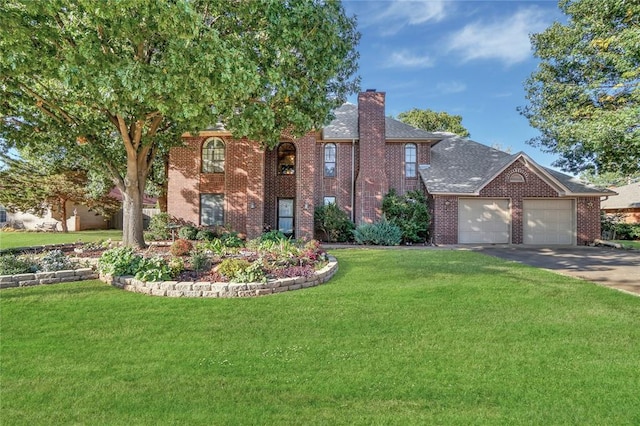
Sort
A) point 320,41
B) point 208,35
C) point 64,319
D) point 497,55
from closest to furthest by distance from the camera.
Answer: point 64,319
point 208,35
point 320,41
point 497,55

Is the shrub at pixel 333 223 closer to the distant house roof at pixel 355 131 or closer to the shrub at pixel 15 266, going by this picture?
the distant house roof at pixel 355 131

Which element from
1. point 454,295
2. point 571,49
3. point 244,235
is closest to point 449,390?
point 454,295

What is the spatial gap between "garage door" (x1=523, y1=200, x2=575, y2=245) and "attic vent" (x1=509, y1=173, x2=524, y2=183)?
1087mm

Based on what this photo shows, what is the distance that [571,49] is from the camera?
16.6m

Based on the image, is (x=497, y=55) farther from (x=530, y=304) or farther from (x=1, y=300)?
(x=1, y=300)

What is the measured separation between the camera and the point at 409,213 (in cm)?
1719

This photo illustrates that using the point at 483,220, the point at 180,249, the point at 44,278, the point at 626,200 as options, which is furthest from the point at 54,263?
the point at 626,200

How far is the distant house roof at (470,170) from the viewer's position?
1638 centimetres

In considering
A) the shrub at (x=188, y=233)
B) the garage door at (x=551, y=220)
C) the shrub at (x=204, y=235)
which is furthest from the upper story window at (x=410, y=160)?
the shrub at (x=188, y=233)

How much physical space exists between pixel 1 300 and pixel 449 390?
7.84m

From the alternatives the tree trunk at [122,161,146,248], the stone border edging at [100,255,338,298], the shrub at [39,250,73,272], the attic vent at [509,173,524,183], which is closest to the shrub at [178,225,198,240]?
the tree trunk at [122,161,146,248]

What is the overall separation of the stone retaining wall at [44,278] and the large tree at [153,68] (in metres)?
3.79

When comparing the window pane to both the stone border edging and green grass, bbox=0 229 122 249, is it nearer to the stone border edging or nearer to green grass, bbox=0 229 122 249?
green grass, bbox=0 229 122 249

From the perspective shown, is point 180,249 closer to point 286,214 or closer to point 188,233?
point 188,233
